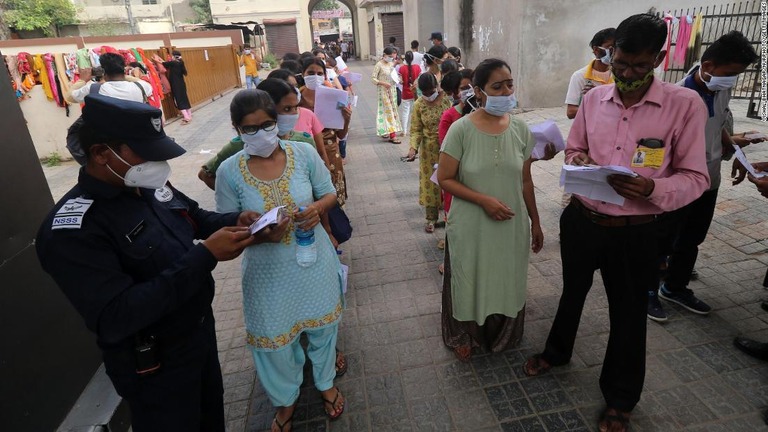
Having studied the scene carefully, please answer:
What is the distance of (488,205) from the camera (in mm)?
2568

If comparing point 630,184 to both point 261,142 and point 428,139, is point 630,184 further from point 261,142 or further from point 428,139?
point 428,139

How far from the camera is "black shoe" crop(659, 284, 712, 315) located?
10.9 feet

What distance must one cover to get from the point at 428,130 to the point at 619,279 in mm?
2915

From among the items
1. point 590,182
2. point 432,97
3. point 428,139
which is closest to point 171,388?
point 590,182

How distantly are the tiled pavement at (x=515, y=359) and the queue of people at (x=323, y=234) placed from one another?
0.14 meters

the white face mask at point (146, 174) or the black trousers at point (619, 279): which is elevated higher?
the white face mask at point (146, 174)

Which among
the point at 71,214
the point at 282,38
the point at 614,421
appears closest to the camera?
the point at 71,214

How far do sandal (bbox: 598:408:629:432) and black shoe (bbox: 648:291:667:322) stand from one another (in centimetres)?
120

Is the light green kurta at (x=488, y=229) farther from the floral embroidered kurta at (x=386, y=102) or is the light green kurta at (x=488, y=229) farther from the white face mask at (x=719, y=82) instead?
the floral embroidered kurta at (x=386, y=102)

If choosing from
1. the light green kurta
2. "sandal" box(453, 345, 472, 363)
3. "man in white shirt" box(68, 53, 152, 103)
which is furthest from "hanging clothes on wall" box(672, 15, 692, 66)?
"man in white shirt" box(68, 53, 152, 103)

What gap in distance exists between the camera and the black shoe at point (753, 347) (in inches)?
111

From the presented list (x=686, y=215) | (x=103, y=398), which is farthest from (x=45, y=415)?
(x=686, y=215)

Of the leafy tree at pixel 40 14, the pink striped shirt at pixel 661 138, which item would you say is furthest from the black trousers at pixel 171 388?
the leafy tree at pixel 40 14

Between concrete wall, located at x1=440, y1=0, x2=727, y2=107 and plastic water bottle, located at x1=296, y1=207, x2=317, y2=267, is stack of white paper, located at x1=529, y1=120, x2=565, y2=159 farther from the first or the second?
concrete wall, located at x1=440, y1=0, x2=727, y2=107
